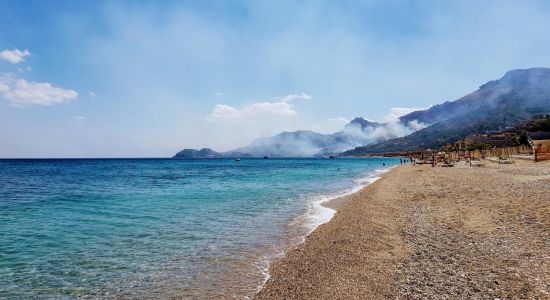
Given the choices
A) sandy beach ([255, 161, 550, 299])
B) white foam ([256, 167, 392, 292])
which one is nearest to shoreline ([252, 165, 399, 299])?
white foam ([256, 167, 392, 292])

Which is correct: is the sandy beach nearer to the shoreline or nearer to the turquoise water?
the shoreline

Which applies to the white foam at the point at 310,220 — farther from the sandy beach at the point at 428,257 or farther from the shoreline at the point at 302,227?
the sandy beach at the point at 428,257

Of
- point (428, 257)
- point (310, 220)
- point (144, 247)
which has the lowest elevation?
point (310, 220)

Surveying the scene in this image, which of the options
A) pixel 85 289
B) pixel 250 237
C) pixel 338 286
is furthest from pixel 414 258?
pixel 85 289

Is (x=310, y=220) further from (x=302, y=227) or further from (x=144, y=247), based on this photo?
(x=144, y=247)

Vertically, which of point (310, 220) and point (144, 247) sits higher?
point (144, 247)

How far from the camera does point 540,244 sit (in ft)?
32.6

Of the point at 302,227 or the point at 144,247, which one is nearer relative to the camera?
the point at 144,247

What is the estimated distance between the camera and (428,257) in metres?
10.0

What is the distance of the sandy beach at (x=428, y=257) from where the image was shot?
7.76m

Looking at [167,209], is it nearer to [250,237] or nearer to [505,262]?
[250,237]

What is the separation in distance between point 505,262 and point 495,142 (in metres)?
135

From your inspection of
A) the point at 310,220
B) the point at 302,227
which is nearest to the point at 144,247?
the point at 302,227

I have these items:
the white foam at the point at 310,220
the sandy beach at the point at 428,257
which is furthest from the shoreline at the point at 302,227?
the sandy beach at the point at 428,257
